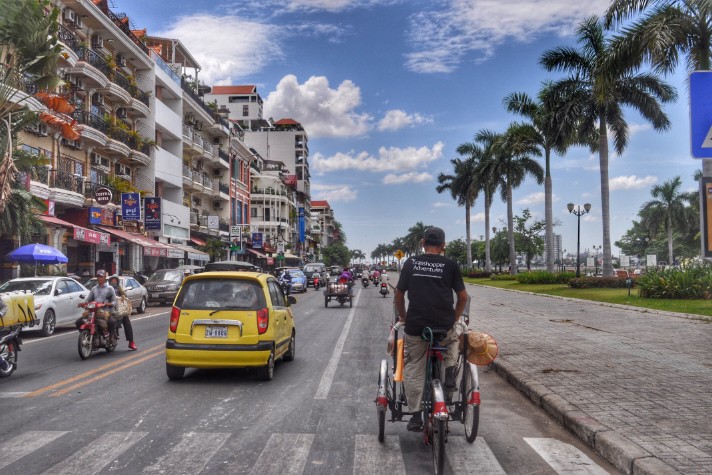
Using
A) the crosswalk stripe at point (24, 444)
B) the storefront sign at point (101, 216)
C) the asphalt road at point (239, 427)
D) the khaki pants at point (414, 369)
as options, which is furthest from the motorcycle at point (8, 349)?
the storefront sign at point (101, 216)

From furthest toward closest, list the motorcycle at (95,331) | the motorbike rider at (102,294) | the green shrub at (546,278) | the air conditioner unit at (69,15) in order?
the green shrub at (546,278) → the air conditioner unit at (69,15) → the motorbike rider at (102,294) → the motorcycle at (95,331)

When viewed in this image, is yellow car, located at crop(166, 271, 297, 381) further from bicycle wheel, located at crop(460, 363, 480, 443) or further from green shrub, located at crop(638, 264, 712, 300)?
green shrub, located at crop(638, 264, 712, 300)

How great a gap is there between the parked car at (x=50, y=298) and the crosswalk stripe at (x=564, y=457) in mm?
13355

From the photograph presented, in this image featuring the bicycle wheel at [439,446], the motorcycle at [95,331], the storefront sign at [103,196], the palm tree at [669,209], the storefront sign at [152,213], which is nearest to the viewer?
the bicycle wheel at [439,446]

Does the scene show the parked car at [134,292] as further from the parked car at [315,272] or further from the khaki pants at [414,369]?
the parked car at [315,272]

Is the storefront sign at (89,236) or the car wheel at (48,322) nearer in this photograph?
the car wheel at (48,322)

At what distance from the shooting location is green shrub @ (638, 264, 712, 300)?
2361 centimetres

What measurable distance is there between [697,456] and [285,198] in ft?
301

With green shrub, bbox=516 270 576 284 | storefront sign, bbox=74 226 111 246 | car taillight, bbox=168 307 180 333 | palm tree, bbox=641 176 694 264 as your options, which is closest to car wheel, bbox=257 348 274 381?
car taillight, bbox=168 307 180 333

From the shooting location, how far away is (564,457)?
553 centimetres

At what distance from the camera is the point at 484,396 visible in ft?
27.0

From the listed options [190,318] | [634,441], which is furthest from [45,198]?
[634,441]

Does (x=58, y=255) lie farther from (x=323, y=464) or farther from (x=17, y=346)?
(x=323, y=464)

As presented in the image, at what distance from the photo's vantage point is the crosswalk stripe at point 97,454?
16.6 ft
